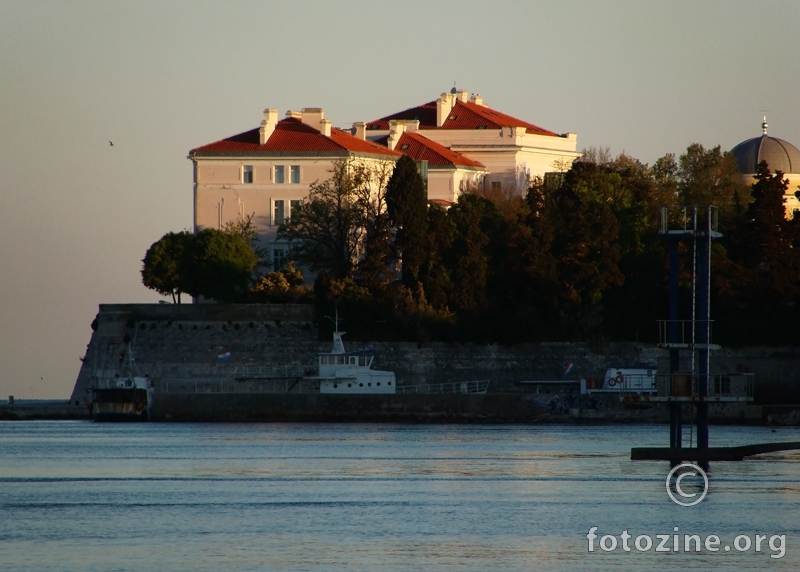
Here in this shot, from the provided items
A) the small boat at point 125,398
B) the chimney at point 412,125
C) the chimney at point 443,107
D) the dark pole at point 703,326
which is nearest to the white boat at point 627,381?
the small boat at point 125,398

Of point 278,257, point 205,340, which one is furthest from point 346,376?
point 278,257

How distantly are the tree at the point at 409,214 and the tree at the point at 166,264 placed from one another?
8418 millimetres

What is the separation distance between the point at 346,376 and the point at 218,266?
24.7 ft

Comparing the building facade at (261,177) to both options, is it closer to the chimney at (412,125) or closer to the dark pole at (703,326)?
the chimney at (412,125)

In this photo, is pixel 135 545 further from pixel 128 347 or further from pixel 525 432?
pixel 128 347

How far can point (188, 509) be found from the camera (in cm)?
3288

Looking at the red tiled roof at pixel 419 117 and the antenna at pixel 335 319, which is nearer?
the antenna at pixel 335 319

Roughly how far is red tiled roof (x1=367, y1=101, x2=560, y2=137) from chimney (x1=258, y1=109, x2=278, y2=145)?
10377 mm

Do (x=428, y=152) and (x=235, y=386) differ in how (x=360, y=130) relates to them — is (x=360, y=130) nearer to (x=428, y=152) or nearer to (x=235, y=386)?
(x=428, y=152)

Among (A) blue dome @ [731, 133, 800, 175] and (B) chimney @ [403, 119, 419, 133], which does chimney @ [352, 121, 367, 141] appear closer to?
(B) chimney @ [403, 119, 419, 133]

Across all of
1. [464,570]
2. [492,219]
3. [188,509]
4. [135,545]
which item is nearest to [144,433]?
[492,219]

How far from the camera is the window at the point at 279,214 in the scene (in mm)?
77438

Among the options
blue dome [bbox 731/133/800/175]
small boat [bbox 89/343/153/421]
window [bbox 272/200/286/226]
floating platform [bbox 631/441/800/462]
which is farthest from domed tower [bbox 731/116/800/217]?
floating platform [bbox 631/441/800/462]

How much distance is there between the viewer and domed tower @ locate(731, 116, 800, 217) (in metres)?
89.9
